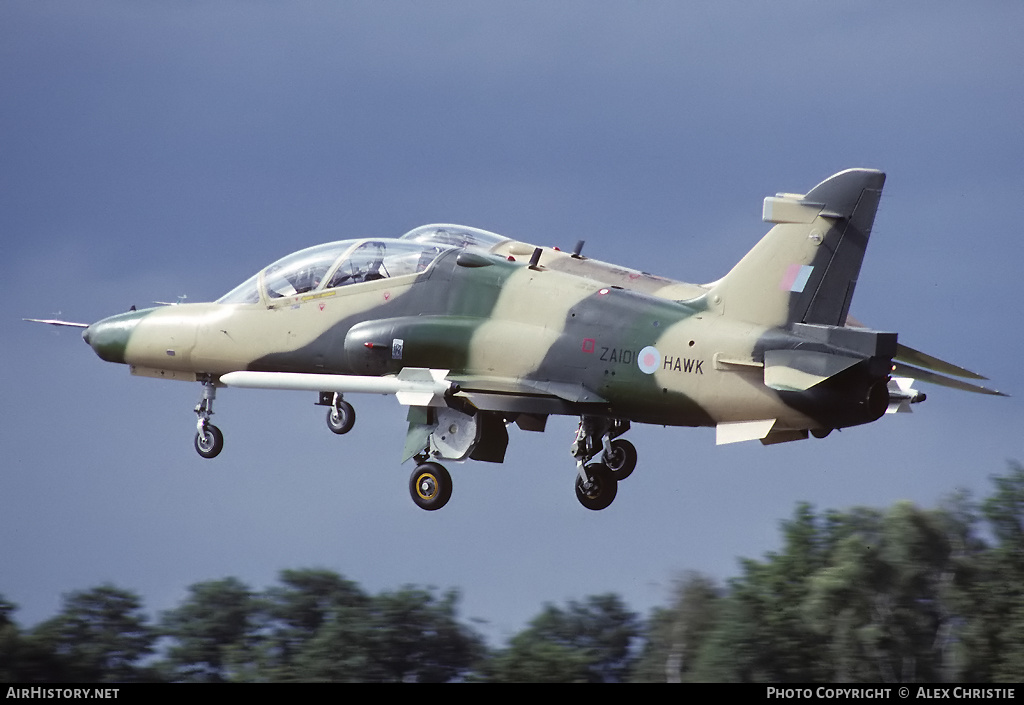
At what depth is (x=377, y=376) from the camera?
25828 millimetres

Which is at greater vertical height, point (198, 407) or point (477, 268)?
point (477, 268)

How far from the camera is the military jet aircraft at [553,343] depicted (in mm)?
22562

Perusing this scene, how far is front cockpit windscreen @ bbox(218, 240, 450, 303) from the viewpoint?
26438 millimetres

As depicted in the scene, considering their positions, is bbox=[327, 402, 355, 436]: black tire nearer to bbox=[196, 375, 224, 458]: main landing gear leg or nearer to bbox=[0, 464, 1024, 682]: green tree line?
bbox=[196, 375, 224, 458]: main landing gear leg

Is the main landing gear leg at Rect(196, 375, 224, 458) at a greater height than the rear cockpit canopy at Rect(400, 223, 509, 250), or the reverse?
the rear cockpit canopy at Rect(400, 223, 509, 250)

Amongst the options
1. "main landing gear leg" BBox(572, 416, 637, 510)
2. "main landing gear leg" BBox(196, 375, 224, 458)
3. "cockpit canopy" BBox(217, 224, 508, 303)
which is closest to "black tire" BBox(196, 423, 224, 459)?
"main landing gear leg" BBox(196, 375, 224, 458)

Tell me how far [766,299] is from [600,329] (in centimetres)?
255

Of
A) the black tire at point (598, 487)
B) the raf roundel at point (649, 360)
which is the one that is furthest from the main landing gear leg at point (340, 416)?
the raf roundel at point (649, 360)

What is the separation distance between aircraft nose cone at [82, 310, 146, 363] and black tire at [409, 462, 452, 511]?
636 cm

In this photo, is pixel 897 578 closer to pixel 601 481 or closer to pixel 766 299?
pixel 601 481
